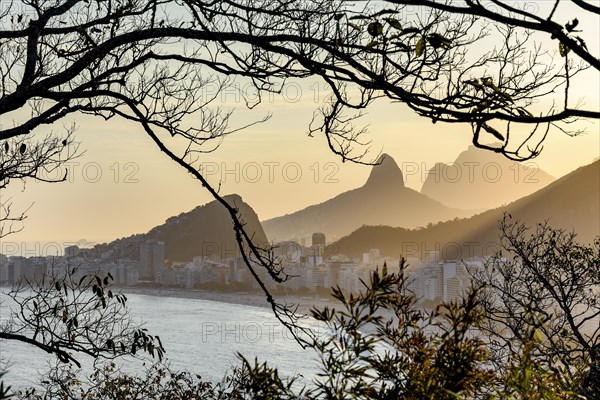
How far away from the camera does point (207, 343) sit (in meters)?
48.8

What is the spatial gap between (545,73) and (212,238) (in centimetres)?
10052

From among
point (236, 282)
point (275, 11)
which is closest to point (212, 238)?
point (236, 282)

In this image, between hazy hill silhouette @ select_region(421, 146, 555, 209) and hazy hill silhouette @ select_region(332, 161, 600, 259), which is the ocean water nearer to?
hazy hill silhouette @ select_region(332, 161, 600, 259)

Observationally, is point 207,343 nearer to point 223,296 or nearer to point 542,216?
point 542,216

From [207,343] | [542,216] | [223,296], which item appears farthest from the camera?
[223,296]

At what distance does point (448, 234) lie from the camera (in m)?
76.3

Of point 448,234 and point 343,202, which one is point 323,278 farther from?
point 343,202

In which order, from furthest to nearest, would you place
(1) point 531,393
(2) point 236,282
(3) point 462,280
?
(2) point 236,282 < (3) point 462,280 < (1) point 531,393

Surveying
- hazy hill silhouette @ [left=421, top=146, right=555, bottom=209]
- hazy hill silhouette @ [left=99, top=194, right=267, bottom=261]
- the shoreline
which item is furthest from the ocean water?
hazy hill silhouette @ [left=421, top=146, right=555, bottom=209]

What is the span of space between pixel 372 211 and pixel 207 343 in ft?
313

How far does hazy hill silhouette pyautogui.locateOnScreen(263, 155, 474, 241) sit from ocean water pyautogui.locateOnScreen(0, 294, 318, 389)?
182ft

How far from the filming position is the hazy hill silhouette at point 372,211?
137 m

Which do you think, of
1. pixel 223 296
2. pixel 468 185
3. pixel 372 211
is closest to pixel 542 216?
pixel 223 296

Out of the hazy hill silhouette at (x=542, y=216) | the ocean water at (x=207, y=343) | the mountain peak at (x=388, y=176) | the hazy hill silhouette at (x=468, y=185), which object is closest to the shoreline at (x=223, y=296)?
the ocean water at (x=207, y=343)
